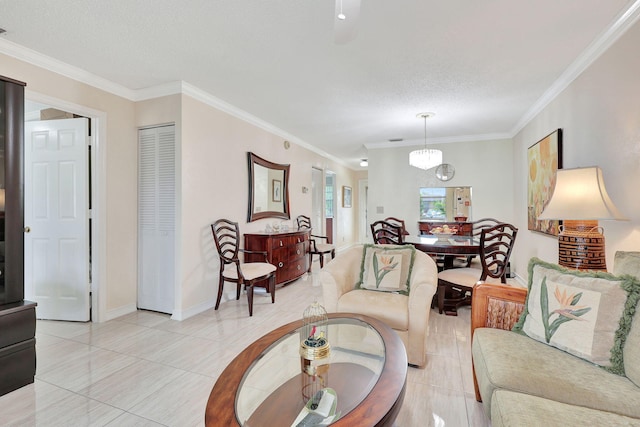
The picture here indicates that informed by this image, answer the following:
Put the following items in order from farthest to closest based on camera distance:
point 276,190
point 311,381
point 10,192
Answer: point 276,190, point 10,192, point 311,381

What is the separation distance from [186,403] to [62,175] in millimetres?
2732

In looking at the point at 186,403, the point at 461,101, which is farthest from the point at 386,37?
Result: the point at 186,403

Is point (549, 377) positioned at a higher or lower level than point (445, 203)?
lower

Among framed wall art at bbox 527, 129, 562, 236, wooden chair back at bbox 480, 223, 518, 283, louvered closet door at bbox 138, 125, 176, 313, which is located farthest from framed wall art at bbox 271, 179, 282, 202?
framed wall art at bbox 527, 129, 562, 236

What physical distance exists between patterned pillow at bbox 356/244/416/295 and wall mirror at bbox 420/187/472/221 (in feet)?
11.1

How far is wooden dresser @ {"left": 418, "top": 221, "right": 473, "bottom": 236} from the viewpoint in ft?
17.5

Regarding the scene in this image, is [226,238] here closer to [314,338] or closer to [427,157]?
[314,338]

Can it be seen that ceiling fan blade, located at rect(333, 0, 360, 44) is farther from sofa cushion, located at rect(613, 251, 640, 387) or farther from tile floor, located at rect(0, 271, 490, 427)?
tile floor, located at rect(0, 271, 490, 427)

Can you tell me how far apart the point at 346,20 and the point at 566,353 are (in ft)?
6.28

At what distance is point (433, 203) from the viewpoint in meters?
5.80

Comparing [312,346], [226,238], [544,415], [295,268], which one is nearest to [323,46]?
[312,346]

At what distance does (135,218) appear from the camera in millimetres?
3455

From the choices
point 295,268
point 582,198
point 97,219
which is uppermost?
point 582,198

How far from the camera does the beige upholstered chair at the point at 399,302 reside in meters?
2.18
